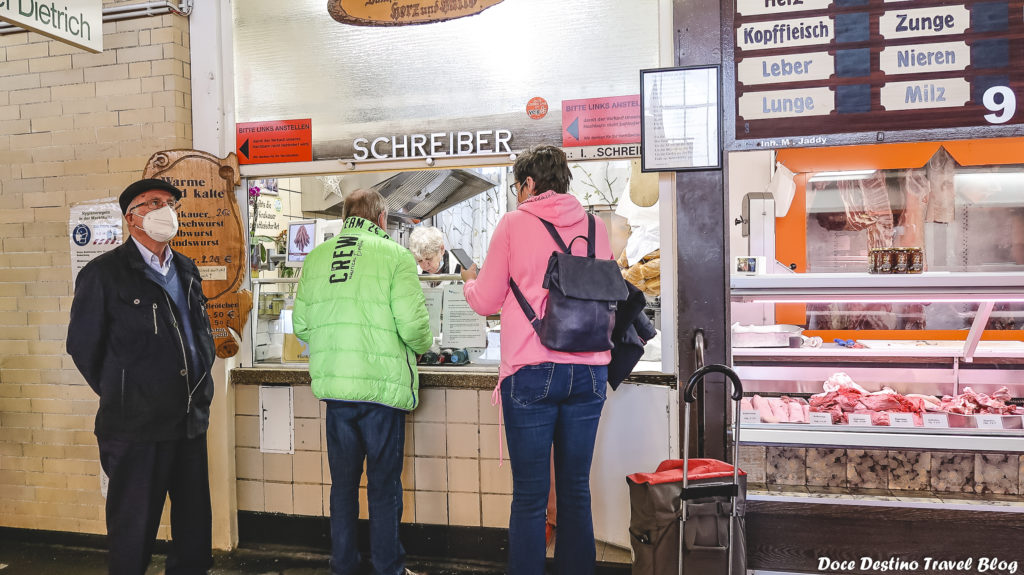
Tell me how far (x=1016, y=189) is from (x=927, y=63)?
2.67 metres

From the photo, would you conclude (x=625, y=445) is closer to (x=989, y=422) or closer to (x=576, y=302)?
(x=576, y=302)

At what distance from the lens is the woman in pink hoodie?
8.80 ft

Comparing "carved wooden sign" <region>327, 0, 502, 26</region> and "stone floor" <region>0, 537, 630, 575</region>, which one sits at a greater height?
"carved wooden sign" <region>327, 0, 502, 26</region>

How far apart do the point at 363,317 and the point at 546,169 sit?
1.09m

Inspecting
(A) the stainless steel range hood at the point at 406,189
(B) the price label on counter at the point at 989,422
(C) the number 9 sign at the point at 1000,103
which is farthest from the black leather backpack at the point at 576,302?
(A) the stainless steel range hood at the point at 406,189

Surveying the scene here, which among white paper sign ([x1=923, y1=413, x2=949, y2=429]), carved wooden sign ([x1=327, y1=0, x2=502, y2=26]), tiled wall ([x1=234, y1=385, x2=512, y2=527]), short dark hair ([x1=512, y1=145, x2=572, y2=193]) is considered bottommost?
tiled wall ([x1=234, y1=385, x2=512, y2=527])

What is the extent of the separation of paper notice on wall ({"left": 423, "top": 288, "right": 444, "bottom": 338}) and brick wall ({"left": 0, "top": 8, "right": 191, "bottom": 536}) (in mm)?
1711

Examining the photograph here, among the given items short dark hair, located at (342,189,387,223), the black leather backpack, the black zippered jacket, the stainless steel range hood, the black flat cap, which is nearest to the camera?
the black leather backpack

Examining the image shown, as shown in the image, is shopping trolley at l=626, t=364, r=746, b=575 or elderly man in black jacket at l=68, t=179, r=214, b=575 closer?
shopping trolley at l=626, t=364, r=746, b=575

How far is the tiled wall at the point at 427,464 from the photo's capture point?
142 inches

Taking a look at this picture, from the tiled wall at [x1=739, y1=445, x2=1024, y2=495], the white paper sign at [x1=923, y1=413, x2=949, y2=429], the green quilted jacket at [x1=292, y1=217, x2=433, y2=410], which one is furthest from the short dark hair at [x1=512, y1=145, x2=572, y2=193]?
the white paper sign at [x1=923, y1=413, x2=949, y2=429]

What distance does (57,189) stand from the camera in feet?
12.9

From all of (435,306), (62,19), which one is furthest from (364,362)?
(62,19)

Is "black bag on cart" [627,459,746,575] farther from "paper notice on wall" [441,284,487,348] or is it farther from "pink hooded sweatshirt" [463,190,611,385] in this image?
"paper notice on wall" [441,284,487,348]
